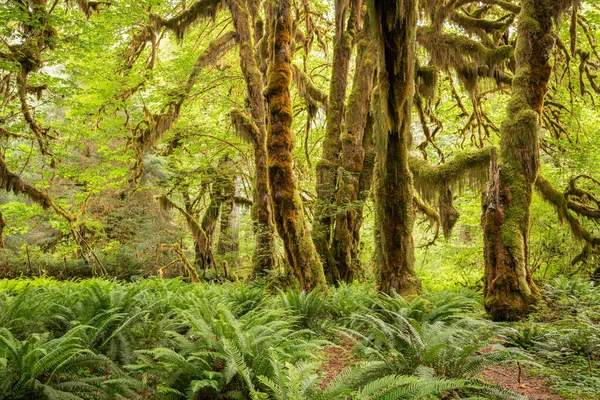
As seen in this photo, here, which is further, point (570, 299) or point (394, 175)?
point (570, 299)

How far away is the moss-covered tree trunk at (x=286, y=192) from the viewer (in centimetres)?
683

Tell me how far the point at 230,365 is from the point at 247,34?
903 centimetres

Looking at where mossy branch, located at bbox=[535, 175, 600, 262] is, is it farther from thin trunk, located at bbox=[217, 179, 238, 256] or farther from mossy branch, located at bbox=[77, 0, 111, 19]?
mossy branch, located at bbox=[77, 0, 111, 19]

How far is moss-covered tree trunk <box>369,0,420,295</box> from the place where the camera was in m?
5.60

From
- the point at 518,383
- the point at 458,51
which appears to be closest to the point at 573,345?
the point at 518,383

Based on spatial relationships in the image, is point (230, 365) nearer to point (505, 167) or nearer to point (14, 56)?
point (505, 167)

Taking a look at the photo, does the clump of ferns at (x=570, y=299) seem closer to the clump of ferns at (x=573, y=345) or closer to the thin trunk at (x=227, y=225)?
the clump of ferns at (x=573, y=345)

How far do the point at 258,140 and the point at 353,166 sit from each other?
7.73 ft

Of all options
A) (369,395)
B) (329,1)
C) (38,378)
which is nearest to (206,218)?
(329,1)

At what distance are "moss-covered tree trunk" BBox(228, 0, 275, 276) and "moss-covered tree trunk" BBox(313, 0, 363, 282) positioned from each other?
4.22ft

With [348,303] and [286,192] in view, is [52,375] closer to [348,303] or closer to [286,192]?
[348,303]

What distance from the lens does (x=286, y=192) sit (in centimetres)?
682

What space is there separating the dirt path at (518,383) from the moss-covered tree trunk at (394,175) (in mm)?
1782

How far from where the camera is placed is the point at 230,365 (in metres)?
2.94
